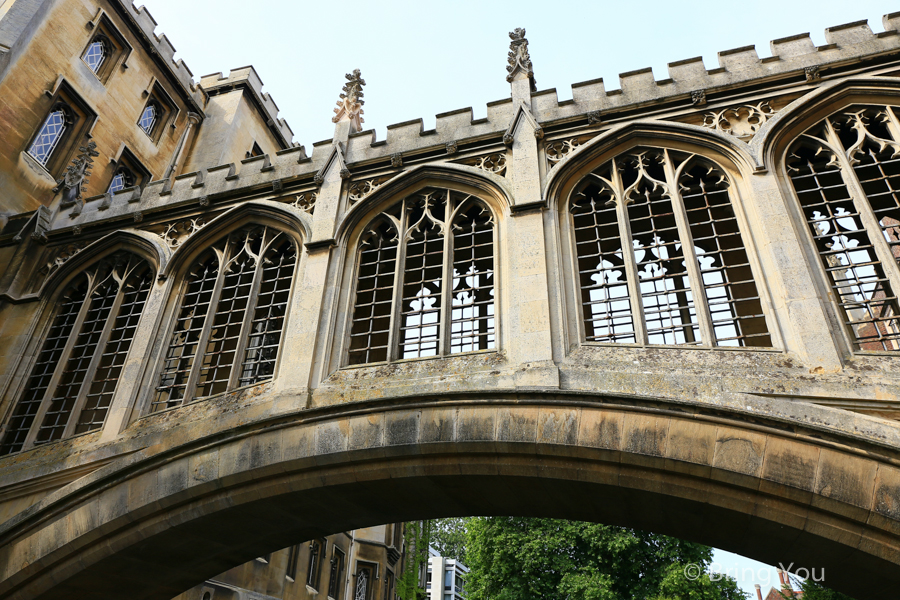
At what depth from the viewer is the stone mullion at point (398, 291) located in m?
7.71

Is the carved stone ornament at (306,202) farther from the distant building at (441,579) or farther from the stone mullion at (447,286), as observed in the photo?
the distant building at (441,579)

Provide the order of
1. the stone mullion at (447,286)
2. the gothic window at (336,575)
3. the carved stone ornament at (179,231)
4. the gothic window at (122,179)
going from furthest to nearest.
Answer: the gothic window at (336,575)
the gothic window at (122,179)
the carved stone ornament at (179,231)
the stone mullion at (447,286)

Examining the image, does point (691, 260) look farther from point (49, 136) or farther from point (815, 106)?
point (49, 136)

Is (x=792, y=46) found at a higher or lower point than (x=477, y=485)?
higher

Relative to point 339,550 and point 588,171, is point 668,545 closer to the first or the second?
point 339,550

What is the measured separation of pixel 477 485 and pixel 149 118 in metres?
14.8

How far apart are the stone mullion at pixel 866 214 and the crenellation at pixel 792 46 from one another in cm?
112

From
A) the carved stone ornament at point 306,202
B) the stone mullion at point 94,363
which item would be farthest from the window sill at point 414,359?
the stone mullion at point 94,363

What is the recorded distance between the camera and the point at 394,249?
882 cm

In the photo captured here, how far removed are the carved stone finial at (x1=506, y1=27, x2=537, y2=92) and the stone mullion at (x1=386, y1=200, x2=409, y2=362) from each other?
266 centimetres

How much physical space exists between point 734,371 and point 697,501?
1.30 meters

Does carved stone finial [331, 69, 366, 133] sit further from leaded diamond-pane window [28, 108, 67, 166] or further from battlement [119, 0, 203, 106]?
battlement [119, 0, 203, 106]

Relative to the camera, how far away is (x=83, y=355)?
959 cm

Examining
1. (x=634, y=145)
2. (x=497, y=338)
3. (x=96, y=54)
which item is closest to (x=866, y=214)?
(x=634, y=145)
